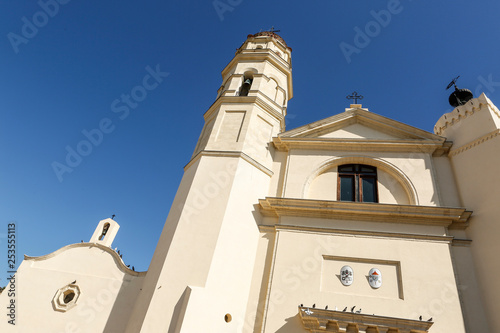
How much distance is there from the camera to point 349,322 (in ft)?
24.9

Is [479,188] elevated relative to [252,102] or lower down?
lower down

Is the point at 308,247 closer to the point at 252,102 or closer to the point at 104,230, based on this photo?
the point at 252,102

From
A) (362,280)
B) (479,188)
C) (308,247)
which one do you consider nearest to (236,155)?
(308,247)

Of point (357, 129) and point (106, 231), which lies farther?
point (357, 129)

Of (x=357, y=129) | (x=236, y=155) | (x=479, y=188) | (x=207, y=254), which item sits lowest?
(x=207, y=254)

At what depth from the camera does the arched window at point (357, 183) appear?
10.9 metres

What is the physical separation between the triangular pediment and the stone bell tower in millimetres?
1536

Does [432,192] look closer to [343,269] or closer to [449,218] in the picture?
[449,218]

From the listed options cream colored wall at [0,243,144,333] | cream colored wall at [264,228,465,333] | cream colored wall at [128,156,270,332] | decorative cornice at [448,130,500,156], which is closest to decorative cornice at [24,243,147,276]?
cream colored wall at [0,243,144,333]

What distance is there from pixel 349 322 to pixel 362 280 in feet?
4.78

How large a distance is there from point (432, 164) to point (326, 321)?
286 inches

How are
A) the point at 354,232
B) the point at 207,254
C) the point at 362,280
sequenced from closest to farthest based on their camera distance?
the point at 362,280 → the point at 207,254 → the point at 354,232

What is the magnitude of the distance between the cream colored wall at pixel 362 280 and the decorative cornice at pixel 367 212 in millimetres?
702

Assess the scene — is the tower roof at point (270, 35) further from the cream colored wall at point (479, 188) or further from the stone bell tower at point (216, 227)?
the cream colored wall at point (479, 188)
